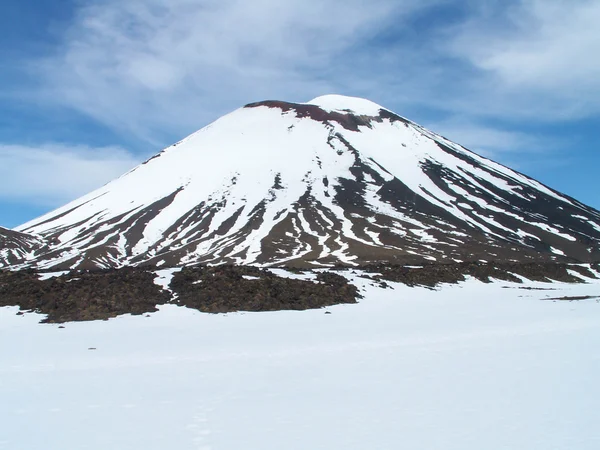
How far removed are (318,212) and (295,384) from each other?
12517cm

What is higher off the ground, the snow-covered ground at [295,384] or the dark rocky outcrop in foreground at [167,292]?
the dark rocky outcrop in foreground at [167,292]

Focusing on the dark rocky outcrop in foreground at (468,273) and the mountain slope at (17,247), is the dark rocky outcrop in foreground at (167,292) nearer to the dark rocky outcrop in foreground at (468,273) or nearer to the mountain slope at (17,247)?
the dark rocky outcrop in foreground at (468,273)

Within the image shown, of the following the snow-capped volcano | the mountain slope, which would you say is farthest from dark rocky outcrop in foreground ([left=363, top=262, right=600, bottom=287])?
the mountain slope

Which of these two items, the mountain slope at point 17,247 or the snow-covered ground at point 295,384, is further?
the mountain slope at point 17,247

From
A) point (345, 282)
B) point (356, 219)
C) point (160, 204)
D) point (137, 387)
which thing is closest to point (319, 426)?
point (137, 387)

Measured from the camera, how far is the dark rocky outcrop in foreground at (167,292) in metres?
21.7

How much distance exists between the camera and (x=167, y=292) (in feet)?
80.9

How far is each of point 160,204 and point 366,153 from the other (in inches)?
3274

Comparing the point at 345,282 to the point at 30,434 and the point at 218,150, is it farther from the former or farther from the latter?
the point at 218,150

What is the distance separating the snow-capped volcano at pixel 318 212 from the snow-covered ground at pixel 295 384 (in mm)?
64731

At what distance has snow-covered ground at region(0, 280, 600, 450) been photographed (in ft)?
25.5

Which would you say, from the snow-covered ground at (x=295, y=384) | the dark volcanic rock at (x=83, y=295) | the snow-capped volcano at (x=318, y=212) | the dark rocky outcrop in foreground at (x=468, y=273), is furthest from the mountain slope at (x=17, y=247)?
the snow-covered ground at (x=295, y=384)

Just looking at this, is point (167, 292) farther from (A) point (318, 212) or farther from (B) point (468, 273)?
(A) point (318, 212)

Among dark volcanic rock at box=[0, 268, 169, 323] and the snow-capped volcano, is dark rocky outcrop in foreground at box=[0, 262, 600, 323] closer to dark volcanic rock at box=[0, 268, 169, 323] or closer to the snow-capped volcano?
dark volcanic rock at box=[0, 268, 169, 323]
